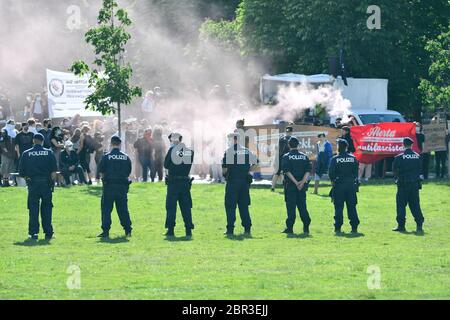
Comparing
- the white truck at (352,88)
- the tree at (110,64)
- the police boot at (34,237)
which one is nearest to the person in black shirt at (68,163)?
the tree at (110,64)

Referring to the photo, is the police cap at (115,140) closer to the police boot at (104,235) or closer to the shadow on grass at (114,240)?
the police boot at (104,235)

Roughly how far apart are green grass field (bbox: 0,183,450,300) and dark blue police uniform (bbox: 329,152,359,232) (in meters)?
0.38

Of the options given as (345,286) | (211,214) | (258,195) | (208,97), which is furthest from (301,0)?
(345,286)

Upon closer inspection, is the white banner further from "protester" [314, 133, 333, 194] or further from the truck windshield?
"protester" [314, 133, 333, 194]

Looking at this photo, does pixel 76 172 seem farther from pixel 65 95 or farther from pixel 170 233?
pixel 170 233

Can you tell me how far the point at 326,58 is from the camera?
45.6 meters

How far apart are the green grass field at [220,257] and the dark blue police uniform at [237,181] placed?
0.43 metres

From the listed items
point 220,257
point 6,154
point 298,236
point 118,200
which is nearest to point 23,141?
point 6,154

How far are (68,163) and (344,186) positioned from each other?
450 inches

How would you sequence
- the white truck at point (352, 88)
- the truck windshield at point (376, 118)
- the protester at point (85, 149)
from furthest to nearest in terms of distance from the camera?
the white truck at point (352, 88), the truck windshield at point (376, 118), the protester at point (85, 149)

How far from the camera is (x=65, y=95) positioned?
41.5m

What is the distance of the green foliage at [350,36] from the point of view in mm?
45156
